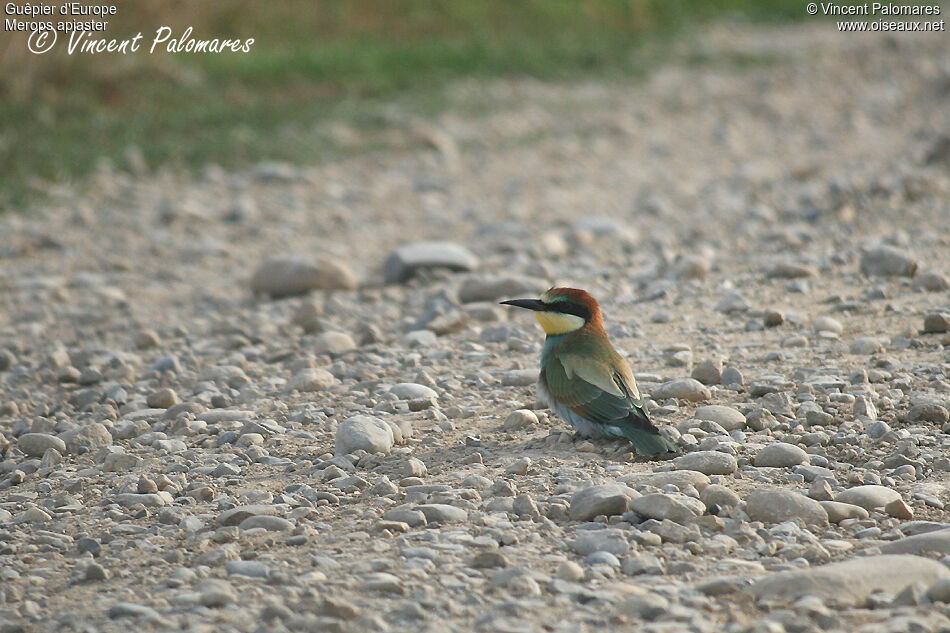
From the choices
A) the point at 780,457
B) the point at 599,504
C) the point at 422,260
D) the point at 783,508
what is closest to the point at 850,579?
the point at 783,508

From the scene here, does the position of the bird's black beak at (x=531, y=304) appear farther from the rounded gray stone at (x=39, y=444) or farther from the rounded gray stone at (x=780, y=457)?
the rounded gray stone at (x=39, y=444)

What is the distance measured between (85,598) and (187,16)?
31.6 ft

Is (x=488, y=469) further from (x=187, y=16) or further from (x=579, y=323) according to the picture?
(x=187, y=16)

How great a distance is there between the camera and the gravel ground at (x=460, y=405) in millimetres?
2947

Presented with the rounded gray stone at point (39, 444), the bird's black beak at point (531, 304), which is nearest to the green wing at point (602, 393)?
the bird's black beak at point (531, 304)

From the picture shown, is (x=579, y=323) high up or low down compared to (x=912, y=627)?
up

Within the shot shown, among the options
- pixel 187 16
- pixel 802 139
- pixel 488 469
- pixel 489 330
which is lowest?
pixel 488 469

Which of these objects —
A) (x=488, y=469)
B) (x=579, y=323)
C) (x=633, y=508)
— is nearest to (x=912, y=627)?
(x=633, y=508)

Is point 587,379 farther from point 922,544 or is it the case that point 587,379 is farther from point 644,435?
point 922,544

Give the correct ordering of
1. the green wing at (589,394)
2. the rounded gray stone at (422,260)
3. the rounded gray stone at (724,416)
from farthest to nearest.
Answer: the rounded gray stone at (422,260) < the rounded gray stone at (724,416) < the green wing at (589,394)

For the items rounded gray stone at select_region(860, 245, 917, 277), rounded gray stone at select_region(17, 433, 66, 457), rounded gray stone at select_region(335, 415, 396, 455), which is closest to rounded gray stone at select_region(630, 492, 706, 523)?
rounded gray stone at select_region(335, 415, 396, 455)

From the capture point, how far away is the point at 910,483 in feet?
11.9

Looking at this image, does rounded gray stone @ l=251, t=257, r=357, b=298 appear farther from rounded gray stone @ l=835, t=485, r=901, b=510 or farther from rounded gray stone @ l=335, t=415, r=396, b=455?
rounded gray stone @ l=835, t=485, r=901, b=510

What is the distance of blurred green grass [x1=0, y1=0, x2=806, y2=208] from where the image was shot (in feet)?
31.5
